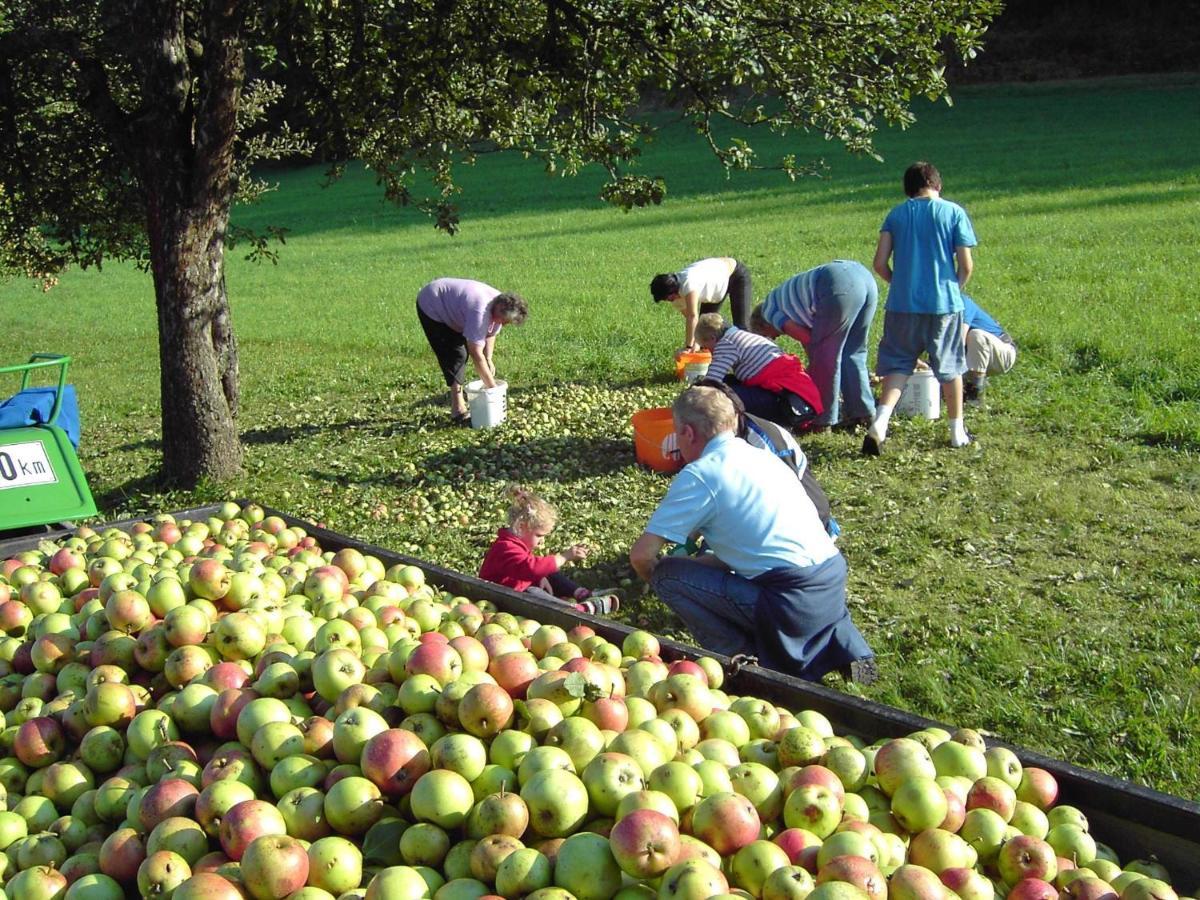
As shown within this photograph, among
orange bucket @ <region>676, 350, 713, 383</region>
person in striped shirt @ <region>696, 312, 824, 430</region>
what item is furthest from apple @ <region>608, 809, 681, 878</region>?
orange bucket @ <region>676, 350, 713, 383</region>

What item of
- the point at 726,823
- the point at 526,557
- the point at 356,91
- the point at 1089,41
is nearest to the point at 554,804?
the point at 726,823

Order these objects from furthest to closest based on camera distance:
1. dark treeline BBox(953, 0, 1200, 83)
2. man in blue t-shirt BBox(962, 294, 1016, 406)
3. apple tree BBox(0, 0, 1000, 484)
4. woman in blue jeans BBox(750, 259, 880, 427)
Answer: dark treeline BBox(953, 0, 1200, 83)
man in blue t-shirt BBox(962, 294, 1016, 406)
woman in blue jeans BBox(750, 259, 880, 427)
apple tree BBox(0, 0, 1000, 484)

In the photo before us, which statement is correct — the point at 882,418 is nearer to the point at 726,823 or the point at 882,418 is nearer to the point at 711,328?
the point at 711,328

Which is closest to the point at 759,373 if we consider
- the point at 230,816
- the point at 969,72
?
the point at 230,816

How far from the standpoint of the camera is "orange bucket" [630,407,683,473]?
27.4ft

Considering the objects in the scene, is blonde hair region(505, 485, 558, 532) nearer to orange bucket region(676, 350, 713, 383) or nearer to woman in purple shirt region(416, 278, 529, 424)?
orange bucket region(676, 350, 713, 383)

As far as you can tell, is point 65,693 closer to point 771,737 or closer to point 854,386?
point 771,737

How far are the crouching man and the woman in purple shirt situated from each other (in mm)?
4862

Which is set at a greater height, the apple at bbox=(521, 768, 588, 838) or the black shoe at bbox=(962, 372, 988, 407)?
the apple at bbox=(521, 768, 588, 838)

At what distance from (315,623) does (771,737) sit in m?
1.62

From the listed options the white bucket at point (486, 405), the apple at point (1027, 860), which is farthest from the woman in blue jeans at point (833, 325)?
the apple at point (1027, 860)

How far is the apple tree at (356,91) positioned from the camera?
7836mm

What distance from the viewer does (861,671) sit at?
4.97 metres

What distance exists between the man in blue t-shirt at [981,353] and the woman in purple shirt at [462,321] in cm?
357
